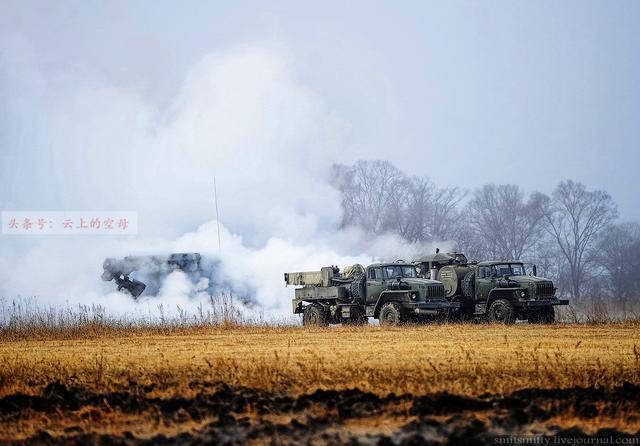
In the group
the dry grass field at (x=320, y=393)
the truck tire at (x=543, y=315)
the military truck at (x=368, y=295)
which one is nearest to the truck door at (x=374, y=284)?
the military truck at (x=368, y=295)

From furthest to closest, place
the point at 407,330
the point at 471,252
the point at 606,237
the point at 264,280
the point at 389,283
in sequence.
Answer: the point at 606,237 → the point at 471,252 → the point at 264,280 → the point at 389,283 → the point at 407,330

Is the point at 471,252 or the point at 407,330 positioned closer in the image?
the point at 407,330

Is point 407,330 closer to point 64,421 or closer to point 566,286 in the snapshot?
point 64,421

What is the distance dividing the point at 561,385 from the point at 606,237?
6355 cm

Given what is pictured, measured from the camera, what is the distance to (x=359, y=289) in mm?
36281

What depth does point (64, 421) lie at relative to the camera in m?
14.0

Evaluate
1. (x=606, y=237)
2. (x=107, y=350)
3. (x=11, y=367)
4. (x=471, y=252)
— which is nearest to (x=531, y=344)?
(x=107, y=350)

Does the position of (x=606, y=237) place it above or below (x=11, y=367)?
above

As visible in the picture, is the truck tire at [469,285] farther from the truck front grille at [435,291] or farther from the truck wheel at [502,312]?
the truck front grille at [435,291]

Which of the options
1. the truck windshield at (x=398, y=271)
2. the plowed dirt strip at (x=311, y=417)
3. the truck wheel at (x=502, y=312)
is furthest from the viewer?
the truck windshield at (x=398, y=271)

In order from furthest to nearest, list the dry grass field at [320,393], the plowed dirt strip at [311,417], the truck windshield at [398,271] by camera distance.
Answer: the truck windshield at [398,271], the dry grass field at [320,393], the plowed dirt strip at [311,417]

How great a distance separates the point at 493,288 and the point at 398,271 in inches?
129

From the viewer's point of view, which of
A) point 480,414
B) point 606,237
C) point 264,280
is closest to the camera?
point 480,414

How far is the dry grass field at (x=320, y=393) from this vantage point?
1299 centimetres
